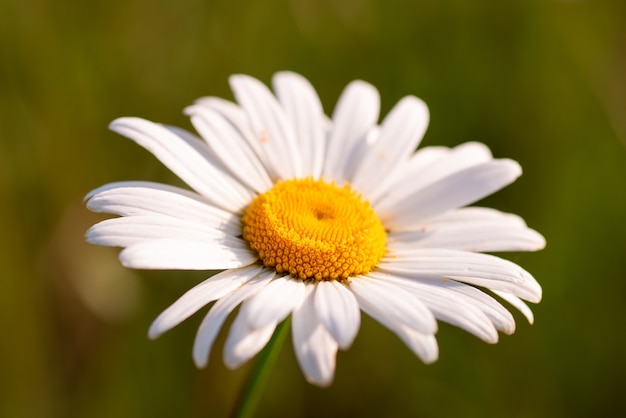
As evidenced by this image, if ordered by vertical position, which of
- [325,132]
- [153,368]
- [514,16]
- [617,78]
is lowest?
[153,368]

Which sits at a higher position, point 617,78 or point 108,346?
point 617,78

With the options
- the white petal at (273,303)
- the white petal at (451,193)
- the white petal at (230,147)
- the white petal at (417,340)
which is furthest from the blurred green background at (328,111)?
the white petal at (417,340)

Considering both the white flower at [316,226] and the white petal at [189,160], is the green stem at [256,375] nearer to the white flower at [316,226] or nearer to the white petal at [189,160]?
the white flower at [316,226]

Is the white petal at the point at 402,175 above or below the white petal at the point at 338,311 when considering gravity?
above

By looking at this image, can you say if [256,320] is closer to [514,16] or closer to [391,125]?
[391,125]

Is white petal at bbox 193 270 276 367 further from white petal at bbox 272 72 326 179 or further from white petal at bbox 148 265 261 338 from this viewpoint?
white petal at bbox 272 72 326 179

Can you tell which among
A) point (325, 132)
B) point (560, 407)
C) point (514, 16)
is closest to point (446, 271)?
point (325, 132)
